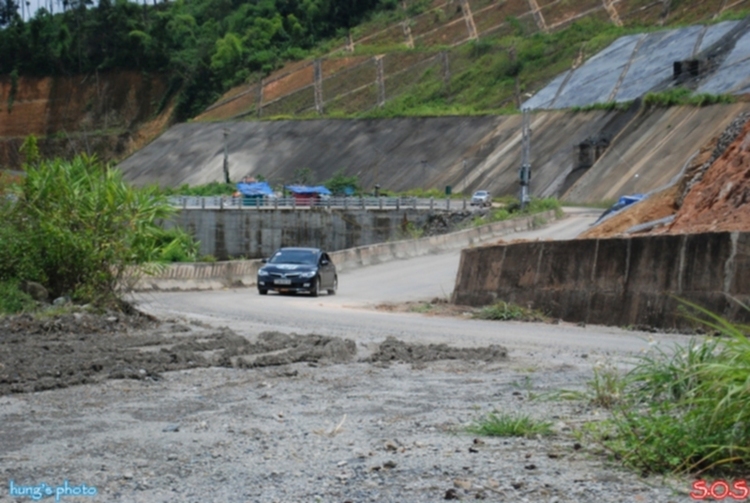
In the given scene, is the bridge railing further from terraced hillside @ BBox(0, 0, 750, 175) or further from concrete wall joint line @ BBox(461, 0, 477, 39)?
concrete wall joint line @ BBox(461, 0, 477, 39)

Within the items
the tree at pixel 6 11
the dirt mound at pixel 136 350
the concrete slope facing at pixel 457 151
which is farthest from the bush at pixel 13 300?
the tree at pixel 6 11

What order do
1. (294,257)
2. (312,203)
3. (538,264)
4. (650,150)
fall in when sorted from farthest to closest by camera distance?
(312,203), (650,150), (294,257), (538,264)

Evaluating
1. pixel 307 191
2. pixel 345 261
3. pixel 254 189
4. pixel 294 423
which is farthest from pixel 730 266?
pixel 254 189

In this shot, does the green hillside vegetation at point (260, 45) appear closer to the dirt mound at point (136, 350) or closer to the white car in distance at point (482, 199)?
the white car in distance at point (482, 199)

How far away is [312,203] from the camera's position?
71625 mm

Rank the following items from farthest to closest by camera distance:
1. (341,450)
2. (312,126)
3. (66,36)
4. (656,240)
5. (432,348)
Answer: (66,36), (312,126), (656,240), (432,348), (341,450)

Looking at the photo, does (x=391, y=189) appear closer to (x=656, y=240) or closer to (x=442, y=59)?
(x=442, y=59)

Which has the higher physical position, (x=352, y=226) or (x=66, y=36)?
(x=66, y=36)

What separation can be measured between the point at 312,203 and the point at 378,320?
51.2 m

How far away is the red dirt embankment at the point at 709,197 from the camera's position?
2008 cm

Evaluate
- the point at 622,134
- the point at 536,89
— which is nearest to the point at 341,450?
the point at 622,134

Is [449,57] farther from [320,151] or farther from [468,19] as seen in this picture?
[320,151]

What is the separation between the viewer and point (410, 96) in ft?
342

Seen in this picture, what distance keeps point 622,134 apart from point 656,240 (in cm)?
5713
